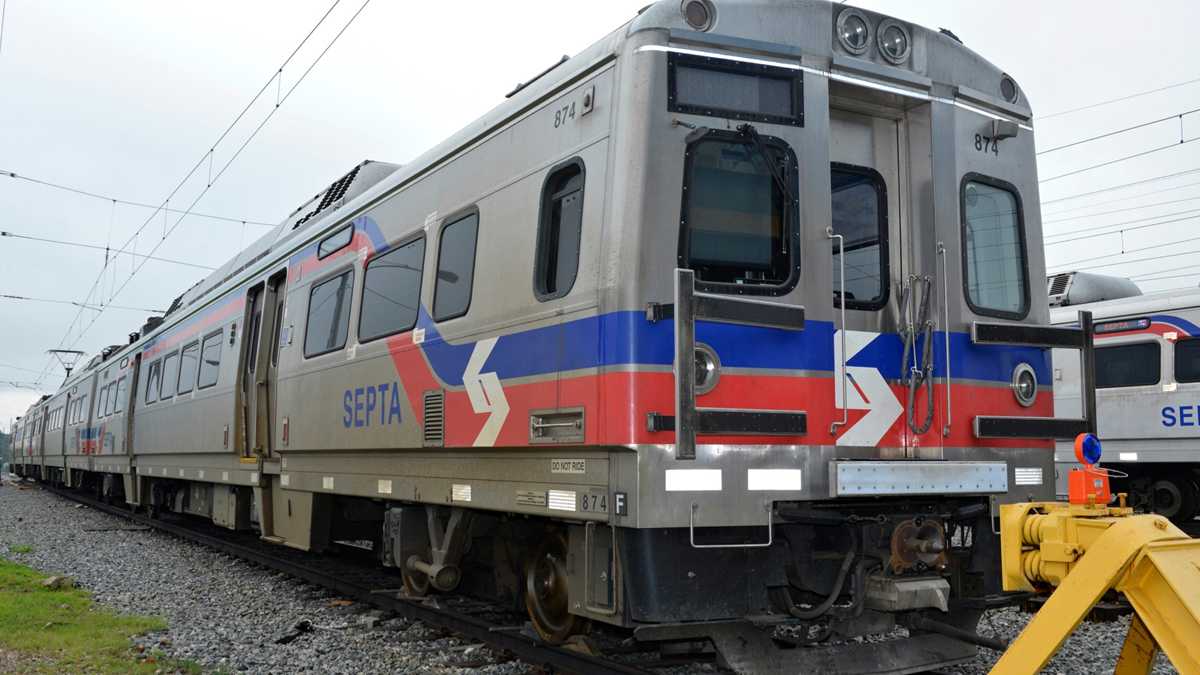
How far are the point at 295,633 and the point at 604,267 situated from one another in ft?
13.1

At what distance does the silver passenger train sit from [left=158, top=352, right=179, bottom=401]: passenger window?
9.16 meters

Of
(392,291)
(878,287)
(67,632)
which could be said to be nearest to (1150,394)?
(878,287)

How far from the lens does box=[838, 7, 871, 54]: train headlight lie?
5.19 m

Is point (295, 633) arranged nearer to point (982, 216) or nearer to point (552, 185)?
point (552, 185)

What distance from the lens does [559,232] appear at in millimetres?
5203

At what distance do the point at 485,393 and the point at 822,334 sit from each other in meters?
1.89

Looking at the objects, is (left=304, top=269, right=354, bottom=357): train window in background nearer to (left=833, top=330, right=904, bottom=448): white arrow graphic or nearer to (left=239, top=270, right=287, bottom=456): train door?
(left=239, top=270, right=287, bottom=456): train door

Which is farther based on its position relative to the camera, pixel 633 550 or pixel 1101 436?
pixel 1101 436

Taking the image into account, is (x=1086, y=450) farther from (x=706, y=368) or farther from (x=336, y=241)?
(x=336, y=241)

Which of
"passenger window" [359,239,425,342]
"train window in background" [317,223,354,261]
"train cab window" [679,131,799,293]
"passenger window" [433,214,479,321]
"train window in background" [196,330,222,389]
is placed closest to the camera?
"train cab window" [679,131,799,293]

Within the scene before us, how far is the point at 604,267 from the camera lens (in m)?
4.64

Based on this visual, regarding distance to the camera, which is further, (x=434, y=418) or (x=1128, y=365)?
(x=1128, y=365)

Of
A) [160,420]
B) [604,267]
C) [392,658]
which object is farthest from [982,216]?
[160,420]

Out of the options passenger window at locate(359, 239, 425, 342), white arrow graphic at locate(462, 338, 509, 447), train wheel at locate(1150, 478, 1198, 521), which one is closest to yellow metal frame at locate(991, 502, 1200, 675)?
white arrow graphic at locate(462, 338, 509, 447)
